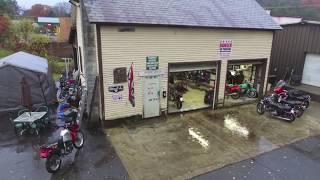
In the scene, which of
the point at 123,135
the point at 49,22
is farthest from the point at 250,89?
the point at 49,22

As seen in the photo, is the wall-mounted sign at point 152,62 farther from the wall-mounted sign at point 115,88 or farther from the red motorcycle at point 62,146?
the red motorcycle at point 62,146

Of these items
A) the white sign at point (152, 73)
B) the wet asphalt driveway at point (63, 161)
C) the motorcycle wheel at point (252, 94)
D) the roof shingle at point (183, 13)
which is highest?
the roof shingle at point (183, 13)

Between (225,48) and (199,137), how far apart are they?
210 inches

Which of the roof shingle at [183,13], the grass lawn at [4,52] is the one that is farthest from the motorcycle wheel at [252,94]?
the grass lawn at [4,52]

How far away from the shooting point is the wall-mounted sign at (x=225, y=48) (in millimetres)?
12870

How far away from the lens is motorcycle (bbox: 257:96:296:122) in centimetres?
1199

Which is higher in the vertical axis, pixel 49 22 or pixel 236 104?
pixel 49 22

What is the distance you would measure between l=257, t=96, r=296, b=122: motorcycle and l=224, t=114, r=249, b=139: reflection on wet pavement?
1797 millimetres

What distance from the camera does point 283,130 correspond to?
11070mm

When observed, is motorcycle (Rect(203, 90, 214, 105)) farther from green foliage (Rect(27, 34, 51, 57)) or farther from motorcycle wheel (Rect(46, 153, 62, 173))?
green foliage (Rect(27, 34, 51, 57))

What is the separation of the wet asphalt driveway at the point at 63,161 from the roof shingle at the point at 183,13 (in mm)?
4870

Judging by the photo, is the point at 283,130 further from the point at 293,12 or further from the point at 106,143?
the point at 293,12

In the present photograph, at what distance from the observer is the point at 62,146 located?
8039mm

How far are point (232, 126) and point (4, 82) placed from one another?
450 inches
